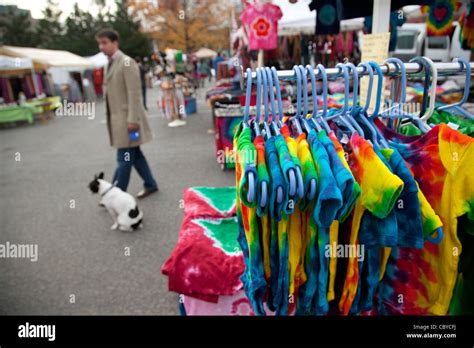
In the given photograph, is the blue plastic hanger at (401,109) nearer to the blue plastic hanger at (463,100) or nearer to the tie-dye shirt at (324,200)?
the blue plastic hanger at (463,100)

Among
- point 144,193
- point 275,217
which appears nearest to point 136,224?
point 144,193

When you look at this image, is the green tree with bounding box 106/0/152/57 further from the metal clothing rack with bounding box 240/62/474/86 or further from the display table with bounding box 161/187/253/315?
the metal clothing rack with bounding box 240/62/474/86

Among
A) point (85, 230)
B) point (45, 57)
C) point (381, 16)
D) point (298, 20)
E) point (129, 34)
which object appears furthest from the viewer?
point (129, 34)

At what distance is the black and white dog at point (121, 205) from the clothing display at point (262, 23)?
2.86 meters

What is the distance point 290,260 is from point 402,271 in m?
0.48

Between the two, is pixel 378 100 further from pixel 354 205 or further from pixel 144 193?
pixel 144 193

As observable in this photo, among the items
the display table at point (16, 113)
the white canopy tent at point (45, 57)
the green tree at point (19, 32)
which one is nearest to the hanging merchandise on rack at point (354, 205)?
the display table at point (16, 113)

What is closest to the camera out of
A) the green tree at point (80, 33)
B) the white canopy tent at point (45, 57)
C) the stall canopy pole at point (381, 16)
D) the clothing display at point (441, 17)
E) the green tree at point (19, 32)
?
the stall canopy pole at point (381, 16)

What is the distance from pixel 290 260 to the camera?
1.10 metres

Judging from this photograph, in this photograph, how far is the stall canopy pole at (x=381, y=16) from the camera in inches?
82.7

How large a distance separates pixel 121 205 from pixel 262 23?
3.17 m

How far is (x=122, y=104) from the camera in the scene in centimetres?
346

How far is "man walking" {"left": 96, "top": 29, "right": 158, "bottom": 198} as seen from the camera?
3311 mm
